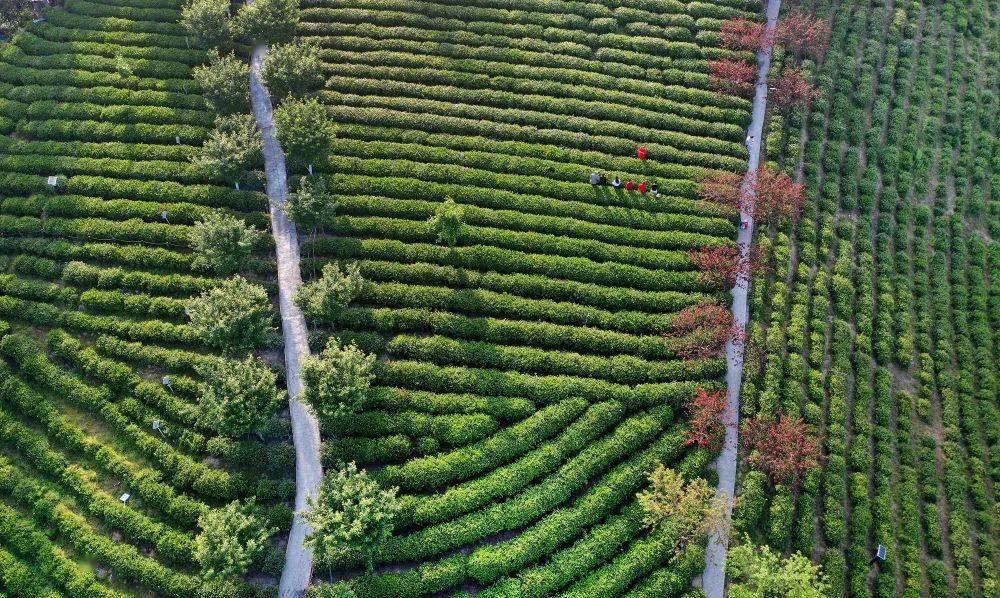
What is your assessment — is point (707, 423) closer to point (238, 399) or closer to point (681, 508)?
point (681, 508)

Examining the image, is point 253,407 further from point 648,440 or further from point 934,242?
point 934,242

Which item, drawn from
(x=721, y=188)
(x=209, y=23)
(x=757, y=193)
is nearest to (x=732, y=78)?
(x=721, y=188)

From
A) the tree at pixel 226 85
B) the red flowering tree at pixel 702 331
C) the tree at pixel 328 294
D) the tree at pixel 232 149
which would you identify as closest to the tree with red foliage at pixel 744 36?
the red flowering tree at pixel 702 331

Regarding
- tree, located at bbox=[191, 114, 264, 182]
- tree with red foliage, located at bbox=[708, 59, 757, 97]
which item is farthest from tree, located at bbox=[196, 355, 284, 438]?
tree with red foliage, located at bbox=[708, 59, 757, 97]

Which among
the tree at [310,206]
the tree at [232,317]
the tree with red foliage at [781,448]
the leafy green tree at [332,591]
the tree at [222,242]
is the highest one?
the tree at [310,206]

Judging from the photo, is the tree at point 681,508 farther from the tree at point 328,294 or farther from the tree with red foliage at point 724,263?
the tree at point 328,294

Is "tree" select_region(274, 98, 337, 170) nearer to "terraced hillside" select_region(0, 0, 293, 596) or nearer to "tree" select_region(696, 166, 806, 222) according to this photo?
"terraced hillside" select_region(0, 0, 293, 596)
